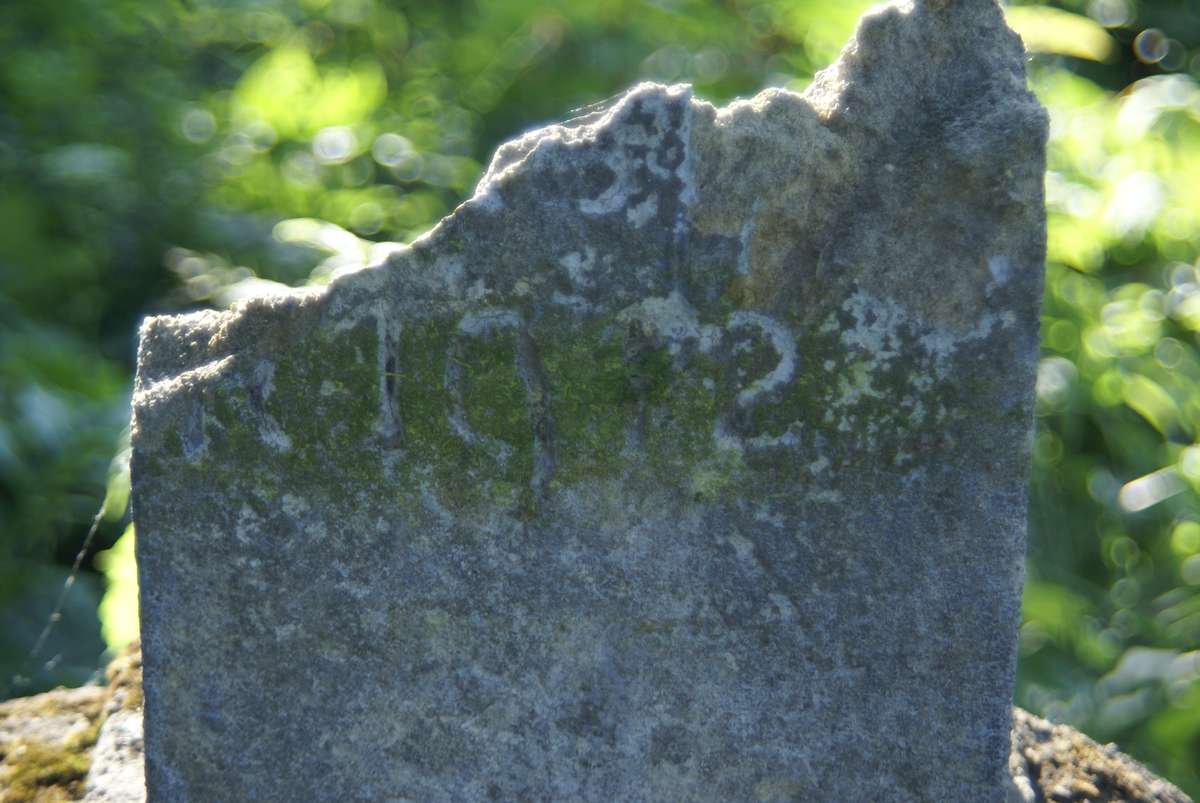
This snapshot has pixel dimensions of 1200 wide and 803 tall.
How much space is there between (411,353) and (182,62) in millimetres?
2775

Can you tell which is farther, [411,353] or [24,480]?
[24,480]

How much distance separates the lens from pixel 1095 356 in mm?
2744

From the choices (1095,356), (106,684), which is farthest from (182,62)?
(1095,356)

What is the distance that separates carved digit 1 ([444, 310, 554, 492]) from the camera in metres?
1.22

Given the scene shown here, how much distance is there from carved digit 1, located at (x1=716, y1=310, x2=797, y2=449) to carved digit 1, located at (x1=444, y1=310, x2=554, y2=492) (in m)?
0.18

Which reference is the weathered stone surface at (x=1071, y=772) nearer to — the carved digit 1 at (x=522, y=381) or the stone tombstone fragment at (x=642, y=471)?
the stone tombstone fragment at (x=642, y=471)

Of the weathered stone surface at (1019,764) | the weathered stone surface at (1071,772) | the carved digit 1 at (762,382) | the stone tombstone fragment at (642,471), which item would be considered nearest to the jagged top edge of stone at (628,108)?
the stone tombstone fragment at (642,471)

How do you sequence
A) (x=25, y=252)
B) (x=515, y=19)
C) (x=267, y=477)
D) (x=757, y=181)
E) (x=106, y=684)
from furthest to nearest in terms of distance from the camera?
(x=515, y=19) < (x=25, y=252) < (x=106, y=684) < (x=267, y=477) < (x=757, y=181)

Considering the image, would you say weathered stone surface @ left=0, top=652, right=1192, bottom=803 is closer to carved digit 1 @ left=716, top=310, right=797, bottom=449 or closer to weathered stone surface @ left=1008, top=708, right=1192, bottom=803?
weathered stone surface @ left=1008, top=708, right=1192, bottom=803

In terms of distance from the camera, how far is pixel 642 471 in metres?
1.25

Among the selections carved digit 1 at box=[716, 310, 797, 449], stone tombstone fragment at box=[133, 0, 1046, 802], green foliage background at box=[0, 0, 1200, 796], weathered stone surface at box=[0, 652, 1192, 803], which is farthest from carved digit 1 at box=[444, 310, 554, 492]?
green foliage background at box=[0, 0, 1200, 796]

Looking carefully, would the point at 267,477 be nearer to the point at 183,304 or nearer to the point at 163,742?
the point at 163,742

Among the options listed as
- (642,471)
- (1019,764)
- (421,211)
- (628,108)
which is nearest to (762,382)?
(642,471)

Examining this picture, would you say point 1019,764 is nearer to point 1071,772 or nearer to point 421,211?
point 1071,772
